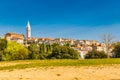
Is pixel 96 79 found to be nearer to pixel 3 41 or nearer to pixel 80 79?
pixel 80 79

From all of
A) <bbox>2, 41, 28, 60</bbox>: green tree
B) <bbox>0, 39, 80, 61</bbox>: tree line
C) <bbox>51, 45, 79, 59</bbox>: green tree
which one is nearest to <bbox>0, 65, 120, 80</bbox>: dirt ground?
<bbox>0, 39, 80, 61</bbox>: tree line

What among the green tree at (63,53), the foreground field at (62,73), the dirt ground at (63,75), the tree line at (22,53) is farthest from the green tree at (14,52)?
the dirt ground at (63,75)

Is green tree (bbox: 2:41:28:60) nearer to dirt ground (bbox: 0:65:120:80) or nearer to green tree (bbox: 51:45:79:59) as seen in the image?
green tree (bbox: 51:45:79:59)

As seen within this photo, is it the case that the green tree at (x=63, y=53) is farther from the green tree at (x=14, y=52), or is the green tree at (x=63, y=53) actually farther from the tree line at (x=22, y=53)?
the green tree at (x=14, y=52)

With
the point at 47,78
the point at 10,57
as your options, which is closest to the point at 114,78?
the point at 47,78

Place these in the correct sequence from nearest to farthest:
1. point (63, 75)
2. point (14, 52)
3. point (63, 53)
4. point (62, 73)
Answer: point (63, 75)
point (62, 73)
point (14, 52)
point (63, 53)

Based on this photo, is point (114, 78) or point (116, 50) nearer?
point (114, 78)

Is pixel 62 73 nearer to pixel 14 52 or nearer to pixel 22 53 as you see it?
pixel 14 52

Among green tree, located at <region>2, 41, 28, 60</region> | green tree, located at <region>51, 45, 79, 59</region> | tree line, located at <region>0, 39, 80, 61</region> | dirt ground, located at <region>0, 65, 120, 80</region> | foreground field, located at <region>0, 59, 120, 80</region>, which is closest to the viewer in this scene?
dirt ground, located at <region>0, 65, 120, 80</region>

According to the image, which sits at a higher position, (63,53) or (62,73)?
(63,53)

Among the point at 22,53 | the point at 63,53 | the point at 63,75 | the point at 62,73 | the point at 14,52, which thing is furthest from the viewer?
the point at 63,53

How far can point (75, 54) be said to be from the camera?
89.9 m

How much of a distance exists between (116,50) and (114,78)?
73820mm

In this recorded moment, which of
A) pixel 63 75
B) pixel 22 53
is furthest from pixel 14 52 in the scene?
pixel 63 75
